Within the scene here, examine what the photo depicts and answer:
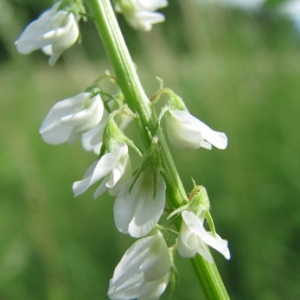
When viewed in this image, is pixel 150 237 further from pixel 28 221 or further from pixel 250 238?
pixel 28 221

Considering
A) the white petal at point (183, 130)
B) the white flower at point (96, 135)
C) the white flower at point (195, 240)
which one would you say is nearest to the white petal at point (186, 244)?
the white flower at point (195, 240)

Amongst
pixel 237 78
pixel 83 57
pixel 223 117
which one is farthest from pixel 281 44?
pixel 83 57

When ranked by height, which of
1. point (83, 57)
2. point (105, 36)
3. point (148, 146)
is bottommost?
point (83, 57)

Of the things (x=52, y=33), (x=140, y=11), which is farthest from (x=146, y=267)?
(x=140, y=11)

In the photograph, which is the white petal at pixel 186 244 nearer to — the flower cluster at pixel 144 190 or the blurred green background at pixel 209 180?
the flower cluster at pixel 144 190

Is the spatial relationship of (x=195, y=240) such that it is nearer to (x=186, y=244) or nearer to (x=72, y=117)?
(x=186, y=244)
